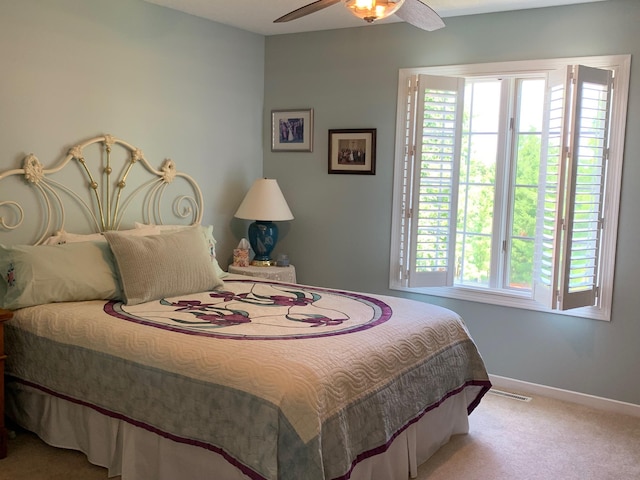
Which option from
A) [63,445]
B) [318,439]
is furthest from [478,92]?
[63,445]

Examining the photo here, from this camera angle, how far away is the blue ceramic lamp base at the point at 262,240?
181 inches

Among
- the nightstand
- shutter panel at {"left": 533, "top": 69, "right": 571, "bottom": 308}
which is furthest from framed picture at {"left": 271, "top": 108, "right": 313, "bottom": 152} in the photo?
the nightstand

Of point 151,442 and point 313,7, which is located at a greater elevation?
point 313,7

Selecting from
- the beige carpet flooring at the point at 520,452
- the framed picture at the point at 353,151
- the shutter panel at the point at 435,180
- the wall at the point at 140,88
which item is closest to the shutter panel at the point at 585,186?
the beige carpet flooring at the point at 520,452

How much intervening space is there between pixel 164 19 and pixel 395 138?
5.76 feet

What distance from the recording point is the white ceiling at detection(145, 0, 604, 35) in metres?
3.76

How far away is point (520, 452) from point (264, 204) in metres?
2.38

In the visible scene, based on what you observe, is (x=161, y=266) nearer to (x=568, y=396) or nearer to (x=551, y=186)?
(x=551, y=186)

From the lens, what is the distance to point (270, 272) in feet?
14.5

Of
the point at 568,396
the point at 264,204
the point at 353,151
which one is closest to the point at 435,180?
the point at 353,151

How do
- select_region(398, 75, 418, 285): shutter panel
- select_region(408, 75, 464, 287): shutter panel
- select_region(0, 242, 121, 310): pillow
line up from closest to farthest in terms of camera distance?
select_region(0, 242, 121, 310): pillow, select_region(408, 75, 464, 287): shutter panel, select_region(398, 75, 418, 285): shutter panel

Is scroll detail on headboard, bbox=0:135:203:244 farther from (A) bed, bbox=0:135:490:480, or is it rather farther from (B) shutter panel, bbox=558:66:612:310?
(B) shutter panel, bbox=558:66:612:310

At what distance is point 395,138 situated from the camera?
436 cm

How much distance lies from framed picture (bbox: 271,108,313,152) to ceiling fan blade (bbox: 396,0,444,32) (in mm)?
1788
